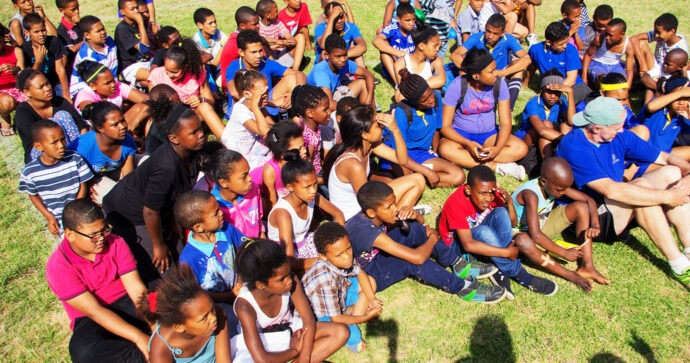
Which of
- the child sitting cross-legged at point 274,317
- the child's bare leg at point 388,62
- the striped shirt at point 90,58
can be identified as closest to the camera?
the child sitting cross-legged at point 274,317

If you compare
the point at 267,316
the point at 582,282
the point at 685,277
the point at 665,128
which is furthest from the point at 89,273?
the point at 665,128

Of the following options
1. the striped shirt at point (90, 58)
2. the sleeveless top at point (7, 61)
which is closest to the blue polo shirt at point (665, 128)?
the striped shirt at point (90, 58)

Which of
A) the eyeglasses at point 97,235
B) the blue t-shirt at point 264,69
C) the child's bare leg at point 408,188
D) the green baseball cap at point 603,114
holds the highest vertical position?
the green baseball cap at point 603,114

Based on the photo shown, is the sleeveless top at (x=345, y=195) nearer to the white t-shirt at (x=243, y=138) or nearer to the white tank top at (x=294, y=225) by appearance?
the white tank top at (x=294, y=225)

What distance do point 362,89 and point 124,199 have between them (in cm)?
391

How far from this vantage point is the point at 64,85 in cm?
770

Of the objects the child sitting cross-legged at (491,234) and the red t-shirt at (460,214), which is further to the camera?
the red t-shirt at (460,214)

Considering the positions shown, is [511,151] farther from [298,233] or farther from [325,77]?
[298,233]

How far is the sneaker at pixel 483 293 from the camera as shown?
4781mm

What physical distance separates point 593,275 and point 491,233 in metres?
1.11

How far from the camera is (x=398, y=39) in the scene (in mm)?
8586

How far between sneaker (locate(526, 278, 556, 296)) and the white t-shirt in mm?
3061

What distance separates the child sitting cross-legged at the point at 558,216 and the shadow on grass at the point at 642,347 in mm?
592

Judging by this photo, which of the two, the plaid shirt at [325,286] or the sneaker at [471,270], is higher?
the plaid shirt at [325,286]
